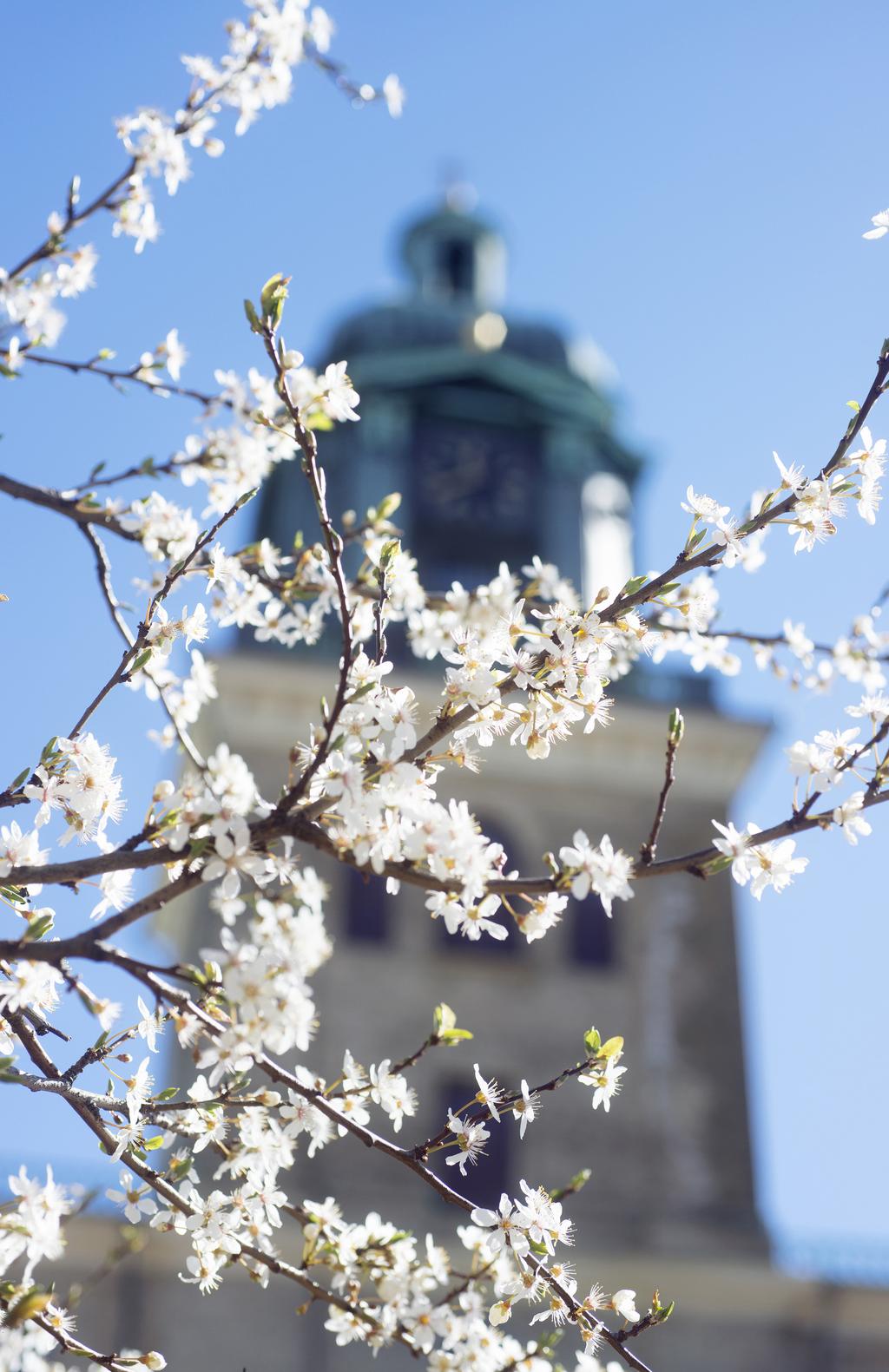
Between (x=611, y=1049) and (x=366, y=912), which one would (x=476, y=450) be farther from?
(x=611, y=1049)

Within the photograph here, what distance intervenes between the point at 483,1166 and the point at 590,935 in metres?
3.09

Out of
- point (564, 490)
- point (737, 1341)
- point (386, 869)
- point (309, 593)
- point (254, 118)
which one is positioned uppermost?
point (564, 490)

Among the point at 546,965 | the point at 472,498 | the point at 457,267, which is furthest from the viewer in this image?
the point at 457,267

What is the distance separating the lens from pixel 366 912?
18.2m

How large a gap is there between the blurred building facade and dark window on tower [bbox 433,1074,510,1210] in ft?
0.12

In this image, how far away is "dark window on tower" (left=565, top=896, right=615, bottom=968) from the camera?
18281mm

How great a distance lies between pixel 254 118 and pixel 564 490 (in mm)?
17481

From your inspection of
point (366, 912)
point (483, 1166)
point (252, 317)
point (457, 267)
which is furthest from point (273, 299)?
point (457, 267)

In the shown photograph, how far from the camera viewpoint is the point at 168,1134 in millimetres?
3211

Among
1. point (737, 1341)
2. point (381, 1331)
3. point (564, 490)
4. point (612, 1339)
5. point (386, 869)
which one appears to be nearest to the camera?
point (386, 869)

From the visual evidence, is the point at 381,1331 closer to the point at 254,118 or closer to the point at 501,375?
the point at 254,118

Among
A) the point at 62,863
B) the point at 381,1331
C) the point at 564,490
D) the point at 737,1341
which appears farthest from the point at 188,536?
the point at 564,490

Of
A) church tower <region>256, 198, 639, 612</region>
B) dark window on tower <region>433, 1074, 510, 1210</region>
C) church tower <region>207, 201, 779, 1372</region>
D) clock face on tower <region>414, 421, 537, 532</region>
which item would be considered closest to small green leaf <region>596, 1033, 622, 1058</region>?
church tower <region>207, 201, 779, 1372</region>

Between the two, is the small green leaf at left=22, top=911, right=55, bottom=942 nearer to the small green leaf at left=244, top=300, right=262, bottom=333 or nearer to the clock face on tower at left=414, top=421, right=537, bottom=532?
the small green leaf at left=244, top=300, right=262, bottom=333
